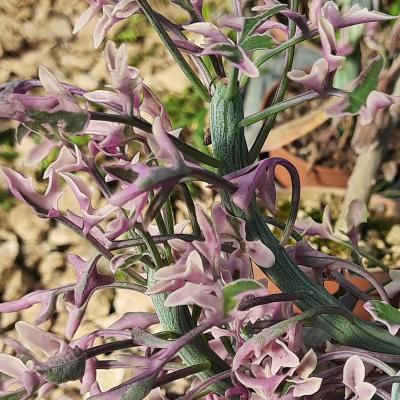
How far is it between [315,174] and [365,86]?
0.97 m

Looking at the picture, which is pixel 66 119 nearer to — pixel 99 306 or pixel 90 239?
pixel 90 239

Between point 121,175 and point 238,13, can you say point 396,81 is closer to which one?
point 238,13

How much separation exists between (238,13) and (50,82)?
14cm

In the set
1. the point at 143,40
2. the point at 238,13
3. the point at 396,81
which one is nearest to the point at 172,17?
the point at 143,40

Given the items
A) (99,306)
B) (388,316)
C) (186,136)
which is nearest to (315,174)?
(186,136)

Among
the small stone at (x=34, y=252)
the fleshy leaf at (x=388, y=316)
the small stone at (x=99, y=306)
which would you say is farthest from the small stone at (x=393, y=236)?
the fleshy leaf at (x=388, y=316)

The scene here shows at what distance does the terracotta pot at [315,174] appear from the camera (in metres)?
1.33

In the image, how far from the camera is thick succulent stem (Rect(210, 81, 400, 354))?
43cm

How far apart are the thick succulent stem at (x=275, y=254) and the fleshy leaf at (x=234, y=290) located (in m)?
0.07

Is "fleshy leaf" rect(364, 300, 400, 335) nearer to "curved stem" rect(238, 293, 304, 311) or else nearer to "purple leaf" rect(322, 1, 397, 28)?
"curved stem" rect(238, 293, 304, 311)

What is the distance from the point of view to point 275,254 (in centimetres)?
46

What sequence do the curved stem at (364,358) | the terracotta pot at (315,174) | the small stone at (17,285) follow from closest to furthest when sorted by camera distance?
1. the curved stem at (364,358)
2. the small stone at (17,285)
3. the terracotta pot at (315,174)

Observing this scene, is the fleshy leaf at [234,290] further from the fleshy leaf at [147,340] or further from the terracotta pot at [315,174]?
the terracotta pot at [315,174]

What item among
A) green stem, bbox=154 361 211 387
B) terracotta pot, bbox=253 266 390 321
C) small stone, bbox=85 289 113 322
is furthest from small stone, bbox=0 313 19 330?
green stem, bbox=154 361 211 387
